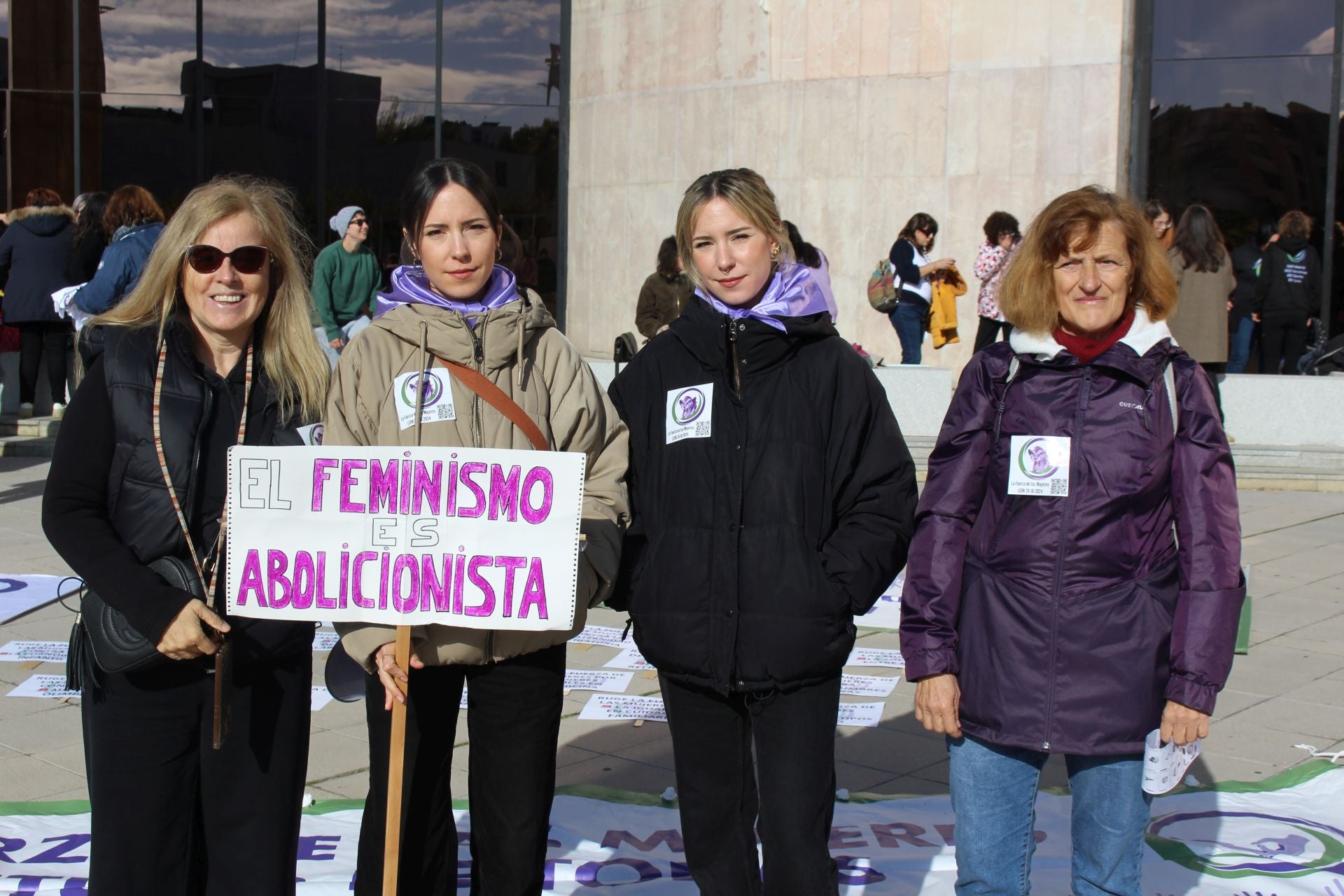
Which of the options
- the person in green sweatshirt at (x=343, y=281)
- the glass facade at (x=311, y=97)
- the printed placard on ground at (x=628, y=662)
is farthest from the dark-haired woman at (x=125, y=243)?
the glass facade at (x=311, y=97)

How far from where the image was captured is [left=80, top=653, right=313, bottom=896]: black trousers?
116 inches

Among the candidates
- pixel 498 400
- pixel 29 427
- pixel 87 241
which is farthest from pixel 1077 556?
pixel 29 427

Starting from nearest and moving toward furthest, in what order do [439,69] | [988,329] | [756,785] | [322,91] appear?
1. [756,785]
2. [988,329]
3. [439,69]
4. [322,91]

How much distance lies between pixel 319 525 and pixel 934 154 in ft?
44.1

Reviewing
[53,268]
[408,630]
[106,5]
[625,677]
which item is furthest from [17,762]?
[106,5]

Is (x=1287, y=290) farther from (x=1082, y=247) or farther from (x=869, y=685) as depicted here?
(x=1082, y=247)

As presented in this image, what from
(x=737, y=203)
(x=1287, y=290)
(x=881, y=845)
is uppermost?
(x=1287, y=290)

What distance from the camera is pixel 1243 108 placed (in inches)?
615

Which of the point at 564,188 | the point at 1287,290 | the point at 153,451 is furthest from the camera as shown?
the point at 564,188

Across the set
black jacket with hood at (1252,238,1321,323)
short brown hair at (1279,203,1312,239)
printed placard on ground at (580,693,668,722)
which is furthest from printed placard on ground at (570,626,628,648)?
short brown hair at (1279,203,1312,239)

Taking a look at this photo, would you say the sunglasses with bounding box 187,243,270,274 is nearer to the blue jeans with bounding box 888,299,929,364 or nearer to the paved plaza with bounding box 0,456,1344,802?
the paved plaza with bounding box 0,456,1344,802

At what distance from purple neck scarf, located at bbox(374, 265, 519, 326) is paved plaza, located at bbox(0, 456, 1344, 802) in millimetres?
2160

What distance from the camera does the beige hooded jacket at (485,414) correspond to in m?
3.10

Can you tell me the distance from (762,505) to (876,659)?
3.46 m
